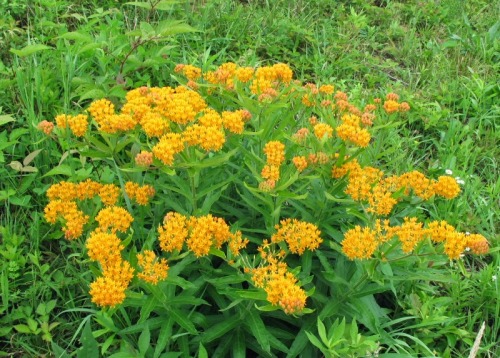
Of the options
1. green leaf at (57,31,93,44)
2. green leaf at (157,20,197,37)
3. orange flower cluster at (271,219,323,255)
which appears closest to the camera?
orange flower cluster at (271,219,323,255)

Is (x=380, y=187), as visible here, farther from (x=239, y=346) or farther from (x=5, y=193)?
(x=5, y=193)

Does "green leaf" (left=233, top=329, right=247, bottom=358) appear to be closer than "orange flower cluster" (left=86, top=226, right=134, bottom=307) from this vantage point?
No

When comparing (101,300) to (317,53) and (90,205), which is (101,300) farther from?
(317,53)

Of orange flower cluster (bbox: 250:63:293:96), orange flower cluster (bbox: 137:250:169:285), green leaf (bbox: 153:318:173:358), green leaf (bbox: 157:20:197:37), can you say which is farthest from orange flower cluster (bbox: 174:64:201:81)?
→ green leaf (bbox: 153:318:173:358)

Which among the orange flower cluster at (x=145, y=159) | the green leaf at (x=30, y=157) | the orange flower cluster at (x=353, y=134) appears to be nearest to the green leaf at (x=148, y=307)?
the orange flower cluster at (x=145, y=159)

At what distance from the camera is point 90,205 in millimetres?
2420

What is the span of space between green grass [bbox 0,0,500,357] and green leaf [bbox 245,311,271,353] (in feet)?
0.59

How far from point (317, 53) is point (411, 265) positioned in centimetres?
251

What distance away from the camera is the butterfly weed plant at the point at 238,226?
80.8 inches

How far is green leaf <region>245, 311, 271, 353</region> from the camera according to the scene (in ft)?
6.93

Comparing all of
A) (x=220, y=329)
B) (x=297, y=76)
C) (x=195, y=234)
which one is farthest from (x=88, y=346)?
(x=297, y=76)

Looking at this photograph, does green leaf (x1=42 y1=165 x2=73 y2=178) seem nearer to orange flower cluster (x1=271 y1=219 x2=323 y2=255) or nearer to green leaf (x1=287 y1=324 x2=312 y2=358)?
orange flower cluster (x1=271 y1=219 x2=323 y2=255)

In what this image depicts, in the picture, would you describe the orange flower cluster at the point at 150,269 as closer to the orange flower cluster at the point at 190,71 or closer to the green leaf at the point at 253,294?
the green leaf at the point at 253,294

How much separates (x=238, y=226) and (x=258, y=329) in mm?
460
